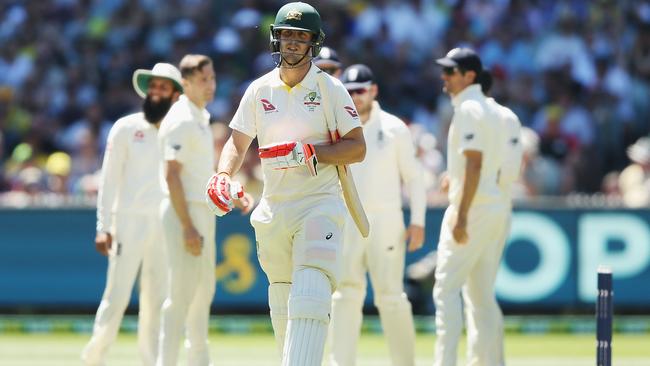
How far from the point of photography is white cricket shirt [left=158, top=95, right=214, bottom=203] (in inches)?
388

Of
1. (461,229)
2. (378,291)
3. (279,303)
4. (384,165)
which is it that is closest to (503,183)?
(461,229)

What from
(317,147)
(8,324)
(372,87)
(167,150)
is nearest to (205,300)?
(167,150)

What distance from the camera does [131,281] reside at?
412 inches

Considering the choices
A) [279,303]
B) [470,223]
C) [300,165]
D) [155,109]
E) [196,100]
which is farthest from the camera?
[155,109]

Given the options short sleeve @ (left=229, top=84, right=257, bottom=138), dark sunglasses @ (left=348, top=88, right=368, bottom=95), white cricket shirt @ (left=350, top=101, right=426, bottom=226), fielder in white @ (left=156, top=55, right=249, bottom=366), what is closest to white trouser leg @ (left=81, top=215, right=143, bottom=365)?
fielder in white @ (left=156, top=55, right=249, bottom=366)

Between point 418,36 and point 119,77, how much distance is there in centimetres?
425

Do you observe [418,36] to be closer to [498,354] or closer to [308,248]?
[498,354]

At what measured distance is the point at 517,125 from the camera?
1077 centimetres

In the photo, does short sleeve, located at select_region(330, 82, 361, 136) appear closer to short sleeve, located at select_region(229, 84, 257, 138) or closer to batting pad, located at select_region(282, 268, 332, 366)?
short sleeve, located at select_region(229, 84, 257, 138)

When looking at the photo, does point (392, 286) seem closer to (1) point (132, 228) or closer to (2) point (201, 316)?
(2) point (201, 316)

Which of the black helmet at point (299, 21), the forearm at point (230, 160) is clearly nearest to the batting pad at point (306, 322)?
the forearm at point (230, 160)

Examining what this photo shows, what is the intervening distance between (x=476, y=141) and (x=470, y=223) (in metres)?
0.59

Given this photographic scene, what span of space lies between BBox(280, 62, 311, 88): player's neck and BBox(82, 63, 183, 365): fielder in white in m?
2.80

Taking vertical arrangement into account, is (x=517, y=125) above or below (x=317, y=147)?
above
